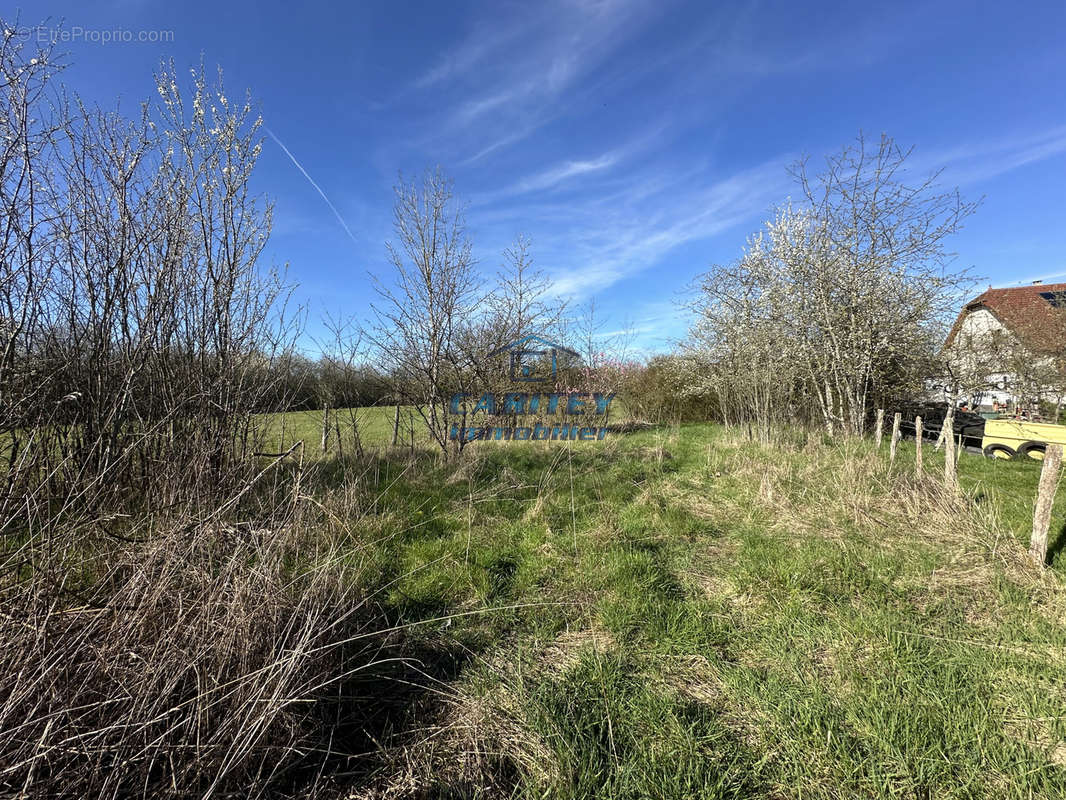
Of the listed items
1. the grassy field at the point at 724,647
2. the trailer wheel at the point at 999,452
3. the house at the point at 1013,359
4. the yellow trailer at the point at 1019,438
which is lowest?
the grassy field at the point at 724,647

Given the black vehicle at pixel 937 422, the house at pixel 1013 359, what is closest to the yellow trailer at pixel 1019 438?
the black vehicle at pixel 937 422

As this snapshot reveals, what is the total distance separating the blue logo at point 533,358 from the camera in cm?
856

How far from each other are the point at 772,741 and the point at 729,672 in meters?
0.36

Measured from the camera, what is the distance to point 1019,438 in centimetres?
801

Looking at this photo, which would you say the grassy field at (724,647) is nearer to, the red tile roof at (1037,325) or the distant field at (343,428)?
the distant field at (343,428)

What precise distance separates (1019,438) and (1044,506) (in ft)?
25.8

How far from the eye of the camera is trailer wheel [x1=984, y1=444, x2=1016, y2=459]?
8.05m

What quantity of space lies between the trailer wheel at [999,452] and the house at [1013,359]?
4.90ft

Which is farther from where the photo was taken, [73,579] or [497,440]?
[497,440]

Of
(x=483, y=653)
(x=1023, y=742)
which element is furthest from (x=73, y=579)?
(x=1023, y=742)

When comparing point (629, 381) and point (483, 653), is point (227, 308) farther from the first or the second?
point (629, 381)

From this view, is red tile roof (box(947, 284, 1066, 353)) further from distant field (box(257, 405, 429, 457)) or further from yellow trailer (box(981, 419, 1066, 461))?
distant field (box(257, 405, 429, 457))

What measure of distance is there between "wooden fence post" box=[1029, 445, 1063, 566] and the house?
321 inches

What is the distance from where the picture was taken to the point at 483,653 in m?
2.17
